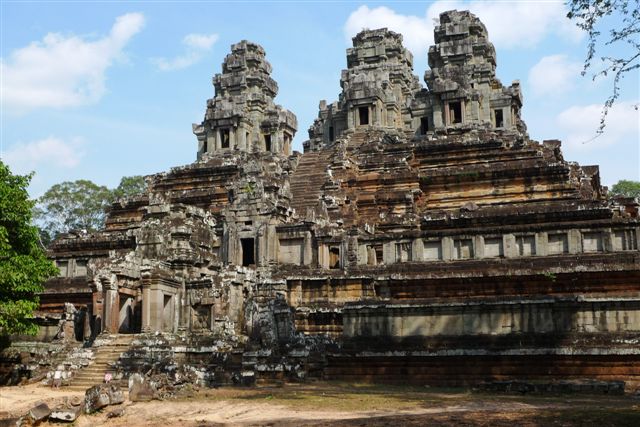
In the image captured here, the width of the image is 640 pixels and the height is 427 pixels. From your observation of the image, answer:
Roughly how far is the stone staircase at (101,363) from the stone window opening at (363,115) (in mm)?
29552

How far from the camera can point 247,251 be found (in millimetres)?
35125

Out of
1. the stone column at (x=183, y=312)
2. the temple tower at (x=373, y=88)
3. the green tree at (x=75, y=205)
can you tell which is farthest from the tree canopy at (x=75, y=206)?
the stone column at (x=183, y=312)

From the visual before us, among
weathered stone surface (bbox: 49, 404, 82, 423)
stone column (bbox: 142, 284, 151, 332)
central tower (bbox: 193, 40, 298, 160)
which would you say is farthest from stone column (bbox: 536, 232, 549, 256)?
central tower (bbox: 193, 40, 298, 160)

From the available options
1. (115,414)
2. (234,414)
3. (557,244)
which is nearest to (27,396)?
(115,414)

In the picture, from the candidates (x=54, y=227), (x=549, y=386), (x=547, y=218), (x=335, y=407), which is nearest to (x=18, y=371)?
(x=335, y=407)

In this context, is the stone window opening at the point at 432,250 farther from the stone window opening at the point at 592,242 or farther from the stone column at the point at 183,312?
the stone column at the point at 183,312

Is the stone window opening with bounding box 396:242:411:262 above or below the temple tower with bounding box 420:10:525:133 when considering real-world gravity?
below

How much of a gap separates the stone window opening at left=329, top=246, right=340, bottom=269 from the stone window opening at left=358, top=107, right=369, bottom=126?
2148cm

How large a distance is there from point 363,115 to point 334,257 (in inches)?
866

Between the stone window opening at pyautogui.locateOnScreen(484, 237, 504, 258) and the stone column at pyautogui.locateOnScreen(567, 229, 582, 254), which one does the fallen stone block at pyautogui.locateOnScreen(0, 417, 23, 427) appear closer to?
the stone window opening at pyautogui.locateOnScreen(484, 237, 504, 258)

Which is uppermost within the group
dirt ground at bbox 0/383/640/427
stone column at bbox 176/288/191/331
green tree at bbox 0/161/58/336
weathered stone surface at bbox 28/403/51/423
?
green tree at bbox 0/161/58/336

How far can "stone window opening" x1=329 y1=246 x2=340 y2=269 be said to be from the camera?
109 feet

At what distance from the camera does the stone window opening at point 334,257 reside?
109 ft

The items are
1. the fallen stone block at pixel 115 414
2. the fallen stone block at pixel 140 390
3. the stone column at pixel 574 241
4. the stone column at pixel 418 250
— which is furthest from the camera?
the stone column at pixel 418 250
